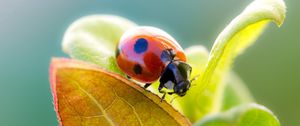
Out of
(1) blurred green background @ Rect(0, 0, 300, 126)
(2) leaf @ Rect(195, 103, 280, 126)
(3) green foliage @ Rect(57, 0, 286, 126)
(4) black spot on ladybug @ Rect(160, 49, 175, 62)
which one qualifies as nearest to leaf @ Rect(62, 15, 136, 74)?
(3) green foliage @ Rect(57, 0, 286, 126)

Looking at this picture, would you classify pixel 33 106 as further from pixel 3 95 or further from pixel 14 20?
pixel 14 20

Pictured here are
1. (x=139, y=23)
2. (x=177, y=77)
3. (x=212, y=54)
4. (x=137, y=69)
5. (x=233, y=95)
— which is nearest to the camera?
(x=212, y=54)

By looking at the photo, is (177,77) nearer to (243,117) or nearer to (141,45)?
(141,45)

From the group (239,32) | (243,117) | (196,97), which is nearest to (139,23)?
(196,97)

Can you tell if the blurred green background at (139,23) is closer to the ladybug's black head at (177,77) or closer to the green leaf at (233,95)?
the green leaf at (233,95)

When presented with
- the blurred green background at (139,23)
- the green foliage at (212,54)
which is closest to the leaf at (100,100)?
the green foliage at (212,54)

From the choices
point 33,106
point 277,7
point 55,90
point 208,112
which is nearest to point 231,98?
point 208,112
